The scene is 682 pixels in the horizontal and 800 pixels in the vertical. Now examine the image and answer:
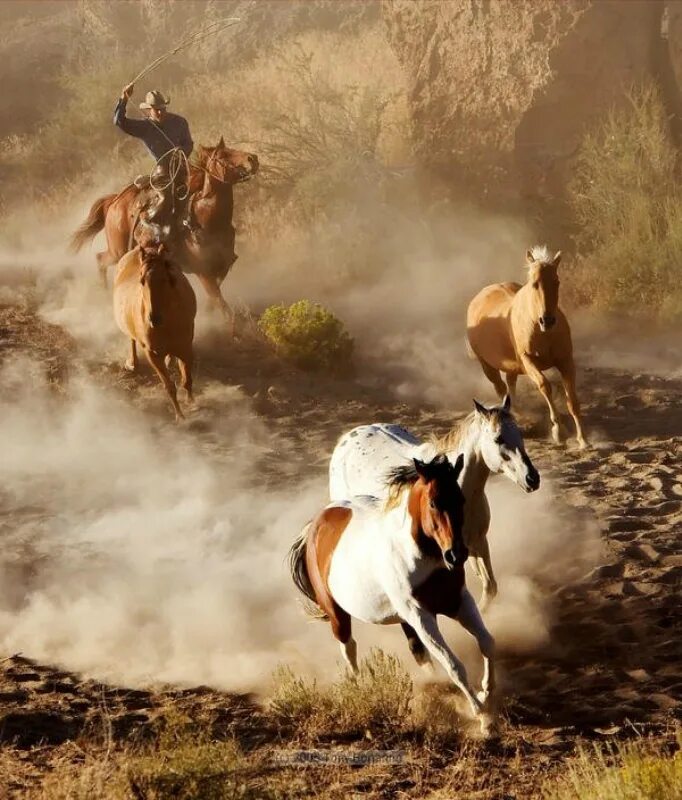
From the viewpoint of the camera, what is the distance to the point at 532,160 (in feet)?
63.1

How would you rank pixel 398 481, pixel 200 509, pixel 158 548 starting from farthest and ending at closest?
pixel 200 509 → pixel 158 548 → pixel 398 481

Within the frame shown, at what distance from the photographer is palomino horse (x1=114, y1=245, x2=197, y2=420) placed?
508 inches

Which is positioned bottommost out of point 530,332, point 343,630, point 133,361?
point 343,630

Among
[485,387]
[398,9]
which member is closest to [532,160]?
[398,9]

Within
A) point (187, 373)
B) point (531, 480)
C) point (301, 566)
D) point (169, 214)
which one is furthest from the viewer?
point (169, 214)

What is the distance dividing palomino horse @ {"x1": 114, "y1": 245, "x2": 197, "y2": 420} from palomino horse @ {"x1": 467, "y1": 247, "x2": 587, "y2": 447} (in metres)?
3.09

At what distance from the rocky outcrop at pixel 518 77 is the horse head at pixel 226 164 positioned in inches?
222

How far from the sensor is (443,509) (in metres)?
6.25

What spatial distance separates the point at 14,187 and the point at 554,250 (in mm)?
11299

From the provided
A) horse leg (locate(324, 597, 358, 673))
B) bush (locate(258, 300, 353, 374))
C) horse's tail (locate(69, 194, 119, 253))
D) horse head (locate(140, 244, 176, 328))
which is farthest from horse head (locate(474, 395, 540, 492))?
horse's tail (locate(69, 194, 119, 253))

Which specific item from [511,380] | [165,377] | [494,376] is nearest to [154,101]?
[165,377]

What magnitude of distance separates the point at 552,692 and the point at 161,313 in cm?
701

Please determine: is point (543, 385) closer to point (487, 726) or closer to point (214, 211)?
point (214, 211)

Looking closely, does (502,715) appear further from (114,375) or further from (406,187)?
(406,187)
